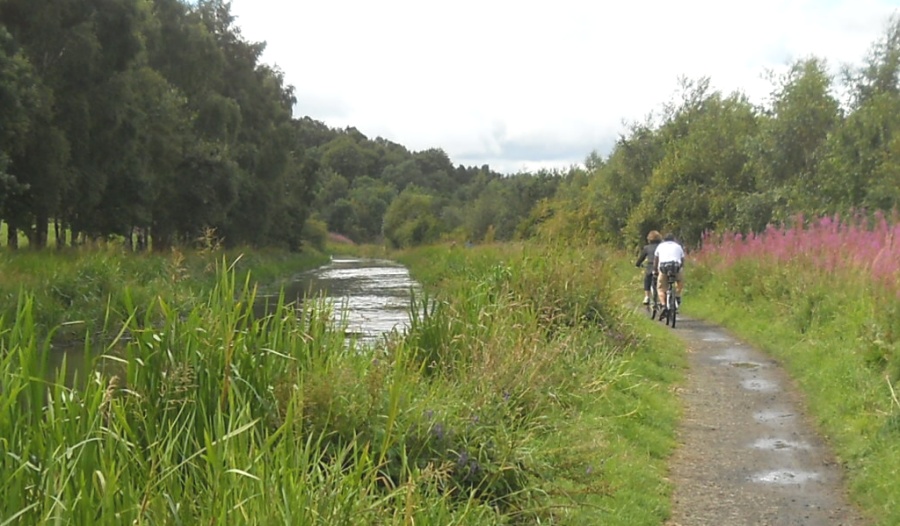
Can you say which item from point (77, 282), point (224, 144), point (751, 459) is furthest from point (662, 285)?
point (224, 144)

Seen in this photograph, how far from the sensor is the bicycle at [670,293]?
16.6 meters

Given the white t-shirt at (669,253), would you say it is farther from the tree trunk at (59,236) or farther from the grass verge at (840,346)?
the tree trunk at (59,236)

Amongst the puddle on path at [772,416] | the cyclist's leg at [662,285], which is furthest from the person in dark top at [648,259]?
the puddle on path at [772,416]

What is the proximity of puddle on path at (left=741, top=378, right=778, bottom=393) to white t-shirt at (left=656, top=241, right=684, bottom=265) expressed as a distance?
19.0ft

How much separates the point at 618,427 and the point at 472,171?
583 ft

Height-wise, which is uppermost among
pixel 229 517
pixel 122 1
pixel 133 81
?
pixel 122 1

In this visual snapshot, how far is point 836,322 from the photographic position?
12.2 metres

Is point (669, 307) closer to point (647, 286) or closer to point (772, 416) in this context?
point (647, 286)

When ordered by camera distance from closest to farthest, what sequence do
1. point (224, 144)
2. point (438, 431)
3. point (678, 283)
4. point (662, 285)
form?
point (438, 431), point (662, 285), point (678, 283), point (224, 144)

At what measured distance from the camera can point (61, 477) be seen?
3818 millimetres

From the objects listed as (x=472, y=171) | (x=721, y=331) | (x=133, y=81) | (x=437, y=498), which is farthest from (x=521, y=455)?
(x=472, y=171)

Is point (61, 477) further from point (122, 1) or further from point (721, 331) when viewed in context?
point (122, 1)

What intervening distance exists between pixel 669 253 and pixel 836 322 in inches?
192

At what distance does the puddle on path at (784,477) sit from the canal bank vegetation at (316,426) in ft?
2.63
